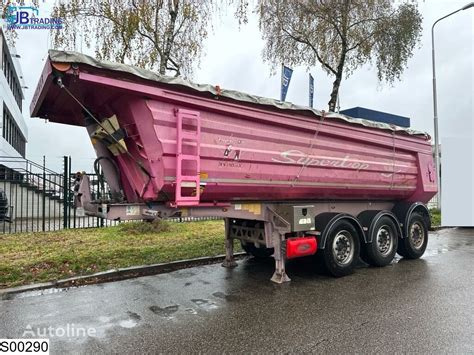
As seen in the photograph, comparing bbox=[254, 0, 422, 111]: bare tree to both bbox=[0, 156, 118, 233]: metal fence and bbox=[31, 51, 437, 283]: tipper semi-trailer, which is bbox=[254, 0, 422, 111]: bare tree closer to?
bbox=[31, 51, 437, 283]: tipper semi-trailer

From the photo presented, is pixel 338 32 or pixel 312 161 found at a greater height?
pixel 338 32

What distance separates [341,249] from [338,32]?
27.9 ft

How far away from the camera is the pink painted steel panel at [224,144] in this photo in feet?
14.9

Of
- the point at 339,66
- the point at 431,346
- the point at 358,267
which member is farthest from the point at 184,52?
the point at 431,346

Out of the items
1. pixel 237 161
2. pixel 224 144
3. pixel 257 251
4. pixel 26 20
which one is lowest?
pixel 257 251

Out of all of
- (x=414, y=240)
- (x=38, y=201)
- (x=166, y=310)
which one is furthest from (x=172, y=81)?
(x=38, y=201)

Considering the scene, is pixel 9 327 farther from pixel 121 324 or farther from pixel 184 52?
pixel 184 52

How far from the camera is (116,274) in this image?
20.5 feet

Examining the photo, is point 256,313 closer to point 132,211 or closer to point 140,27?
point 132,211

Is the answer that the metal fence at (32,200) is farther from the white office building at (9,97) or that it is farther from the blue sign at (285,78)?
the blue sign at (285,78)

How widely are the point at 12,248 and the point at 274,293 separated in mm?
5844

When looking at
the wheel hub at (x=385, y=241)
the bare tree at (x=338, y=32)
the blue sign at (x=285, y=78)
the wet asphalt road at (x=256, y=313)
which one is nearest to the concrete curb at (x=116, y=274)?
the wet asphalt road at (x=256, y=313)

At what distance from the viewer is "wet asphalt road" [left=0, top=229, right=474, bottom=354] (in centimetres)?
377

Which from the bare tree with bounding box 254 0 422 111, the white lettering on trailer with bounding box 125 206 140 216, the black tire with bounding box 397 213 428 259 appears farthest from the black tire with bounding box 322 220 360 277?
the bare tree with bounding box 254 0 422 111
